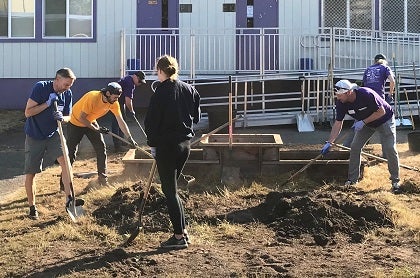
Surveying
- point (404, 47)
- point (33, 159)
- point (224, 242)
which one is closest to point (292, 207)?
point (224, 242)

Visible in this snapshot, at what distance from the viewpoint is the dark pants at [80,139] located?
25.8ft

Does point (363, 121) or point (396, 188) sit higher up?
point (363, 121)

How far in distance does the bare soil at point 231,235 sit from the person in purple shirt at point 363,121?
0.33m

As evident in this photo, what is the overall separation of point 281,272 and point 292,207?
64.3 inches

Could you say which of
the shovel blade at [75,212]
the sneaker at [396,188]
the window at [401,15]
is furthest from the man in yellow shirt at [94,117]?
the window at [401,15]

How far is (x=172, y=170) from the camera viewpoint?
5.28m

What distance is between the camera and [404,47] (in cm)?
1479

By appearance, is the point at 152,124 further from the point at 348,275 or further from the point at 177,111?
the point at 348,275

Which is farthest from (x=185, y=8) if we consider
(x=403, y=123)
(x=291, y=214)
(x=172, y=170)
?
(x=172, y=170)

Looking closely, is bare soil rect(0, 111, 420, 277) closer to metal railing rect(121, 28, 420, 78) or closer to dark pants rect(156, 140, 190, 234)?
dark pants rect(156, 140, 190, 234)

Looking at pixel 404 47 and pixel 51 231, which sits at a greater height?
pixel 404 47

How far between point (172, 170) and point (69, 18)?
35.9 feet

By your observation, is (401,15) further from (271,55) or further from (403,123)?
(271,55)

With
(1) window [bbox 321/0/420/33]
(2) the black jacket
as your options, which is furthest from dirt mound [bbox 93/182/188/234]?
(1) window [bbox 321/0/420/33]
